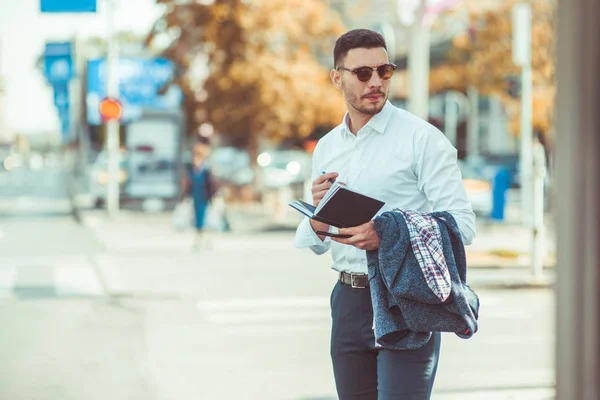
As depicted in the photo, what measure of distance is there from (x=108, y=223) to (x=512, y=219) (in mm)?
10908

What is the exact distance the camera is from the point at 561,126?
1.77 metres

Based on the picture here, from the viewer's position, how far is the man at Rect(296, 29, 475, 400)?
128 inches

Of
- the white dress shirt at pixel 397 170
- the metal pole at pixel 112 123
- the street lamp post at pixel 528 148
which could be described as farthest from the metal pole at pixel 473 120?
the white dress shirt at pixel 397 170

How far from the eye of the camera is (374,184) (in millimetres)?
3369

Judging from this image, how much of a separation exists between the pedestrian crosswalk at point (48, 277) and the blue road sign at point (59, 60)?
77.5 ft

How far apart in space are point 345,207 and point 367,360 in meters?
0.67

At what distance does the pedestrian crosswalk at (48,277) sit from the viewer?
38.5ft

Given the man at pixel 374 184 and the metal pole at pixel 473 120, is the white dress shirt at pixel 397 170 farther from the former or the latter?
the metal pole at pixel 473 120

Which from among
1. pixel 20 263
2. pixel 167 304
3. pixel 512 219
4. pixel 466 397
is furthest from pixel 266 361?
pixel 512 219

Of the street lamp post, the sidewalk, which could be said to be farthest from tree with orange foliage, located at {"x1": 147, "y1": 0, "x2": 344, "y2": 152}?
the street lamp post

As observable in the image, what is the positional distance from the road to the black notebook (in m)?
3.61

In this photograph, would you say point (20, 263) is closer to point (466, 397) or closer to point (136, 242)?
point (136, 242)

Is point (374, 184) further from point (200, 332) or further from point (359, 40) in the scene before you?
point (200, 332)

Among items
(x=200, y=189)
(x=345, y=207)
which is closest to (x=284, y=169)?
(x=200, y=189)
